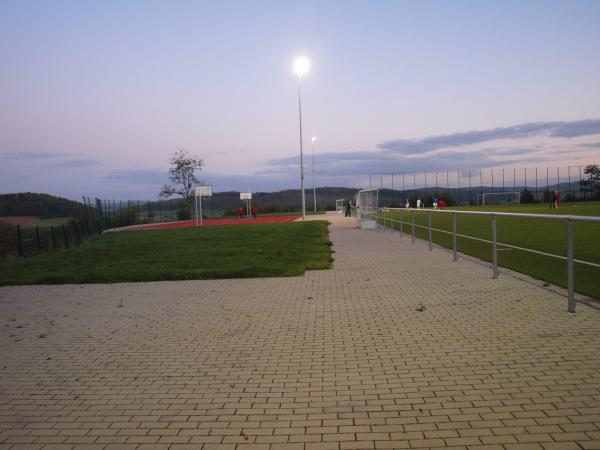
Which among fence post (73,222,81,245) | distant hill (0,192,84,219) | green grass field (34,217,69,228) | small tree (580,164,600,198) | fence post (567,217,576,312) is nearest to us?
fence post (567,217,576,312)

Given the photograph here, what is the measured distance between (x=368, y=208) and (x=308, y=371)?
2127cm

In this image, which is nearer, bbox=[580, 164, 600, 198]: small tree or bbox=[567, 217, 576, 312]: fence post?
bbox=[567, 217, 576, 312]: fence post

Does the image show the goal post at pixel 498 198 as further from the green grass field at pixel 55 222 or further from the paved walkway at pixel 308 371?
the paved walkway at pixel 308 371

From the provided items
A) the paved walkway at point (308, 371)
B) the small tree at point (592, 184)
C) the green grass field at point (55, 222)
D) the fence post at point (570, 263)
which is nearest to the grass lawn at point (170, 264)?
the paved walkway at point (308, 371)

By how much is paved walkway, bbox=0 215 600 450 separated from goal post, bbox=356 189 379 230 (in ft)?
55.4

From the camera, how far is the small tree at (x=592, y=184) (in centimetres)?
6488

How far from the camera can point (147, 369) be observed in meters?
5.01

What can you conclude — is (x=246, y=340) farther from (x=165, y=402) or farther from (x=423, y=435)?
(x=423, y=435)

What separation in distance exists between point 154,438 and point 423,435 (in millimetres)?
1718

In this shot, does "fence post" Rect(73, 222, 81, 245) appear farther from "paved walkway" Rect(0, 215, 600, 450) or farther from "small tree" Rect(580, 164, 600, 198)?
"small tree" Rect(580, 164, 600, 198)

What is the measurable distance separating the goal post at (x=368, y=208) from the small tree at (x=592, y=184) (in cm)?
4923

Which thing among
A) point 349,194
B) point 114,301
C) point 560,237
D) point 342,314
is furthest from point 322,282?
point 349,194

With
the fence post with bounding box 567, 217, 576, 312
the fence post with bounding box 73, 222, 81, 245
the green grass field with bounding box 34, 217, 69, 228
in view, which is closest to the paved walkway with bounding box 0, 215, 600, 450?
the fence post with bounding box 567, 217, 576, 312

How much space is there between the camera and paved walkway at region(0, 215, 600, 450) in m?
3.51
